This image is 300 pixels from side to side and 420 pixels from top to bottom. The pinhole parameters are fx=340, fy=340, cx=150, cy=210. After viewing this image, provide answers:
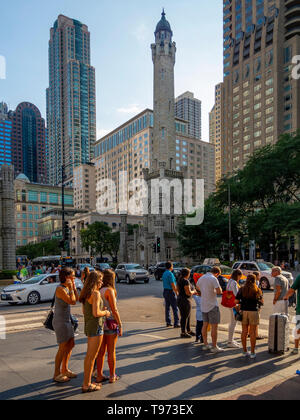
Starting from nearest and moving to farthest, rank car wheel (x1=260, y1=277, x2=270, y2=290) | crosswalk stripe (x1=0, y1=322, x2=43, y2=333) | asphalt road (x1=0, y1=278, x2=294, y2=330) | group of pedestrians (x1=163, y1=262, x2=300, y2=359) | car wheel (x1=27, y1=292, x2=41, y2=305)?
group of pedestrians (x1=163, y1=262, x2=300, y2=359)
crosswalk stripe (x1=0, y1=322, x2=43, y2=333)
asphalt road (x1=0, y1=278, x2=294, y2=330)
car wheel (x1=27, y1=292, x2=41, y2=305)
car wheel (x1=260, y1=277, x2=270, y2=290)

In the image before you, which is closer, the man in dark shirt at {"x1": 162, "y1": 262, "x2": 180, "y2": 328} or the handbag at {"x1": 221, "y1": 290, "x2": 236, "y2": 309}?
the handbag at {"x1": 221, "y1": 290, "x2": 236, "y2": 309}

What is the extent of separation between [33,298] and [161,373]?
11.6 metres

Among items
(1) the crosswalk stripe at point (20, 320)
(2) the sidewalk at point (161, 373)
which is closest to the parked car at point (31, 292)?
(1) the crosswalk stripe at point (20, 320)

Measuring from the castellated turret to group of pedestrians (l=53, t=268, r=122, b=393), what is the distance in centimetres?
3383

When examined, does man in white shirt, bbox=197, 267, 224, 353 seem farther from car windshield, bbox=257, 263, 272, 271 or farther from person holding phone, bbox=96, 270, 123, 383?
car windshield, bbox=257, 263, 272, 271

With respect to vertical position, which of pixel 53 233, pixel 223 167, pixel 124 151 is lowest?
pixel 53 233

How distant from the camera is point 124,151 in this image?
147 metres

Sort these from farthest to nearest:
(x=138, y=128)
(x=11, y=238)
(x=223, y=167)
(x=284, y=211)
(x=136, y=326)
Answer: (x=138, y=128) → (x=223, y=167) → (x=11, y=238) → (x=284, y=211) → (x=136, y=326)

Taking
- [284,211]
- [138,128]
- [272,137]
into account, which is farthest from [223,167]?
[284,211]

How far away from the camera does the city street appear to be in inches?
220

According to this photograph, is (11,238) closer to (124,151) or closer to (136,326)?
(136,326)

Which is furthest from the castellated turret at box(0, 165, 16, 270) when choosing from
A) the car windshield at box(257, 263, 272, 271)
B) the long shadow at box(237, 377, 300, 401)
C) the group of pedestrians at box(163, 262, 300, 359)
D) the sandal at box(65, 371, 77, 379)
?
the long shadow at box(237, 377, 300, 401)

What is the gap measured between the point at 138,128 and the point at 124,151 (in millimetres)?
11473

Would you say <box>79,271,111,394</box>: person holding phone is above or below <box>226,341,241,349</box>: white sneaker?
above
